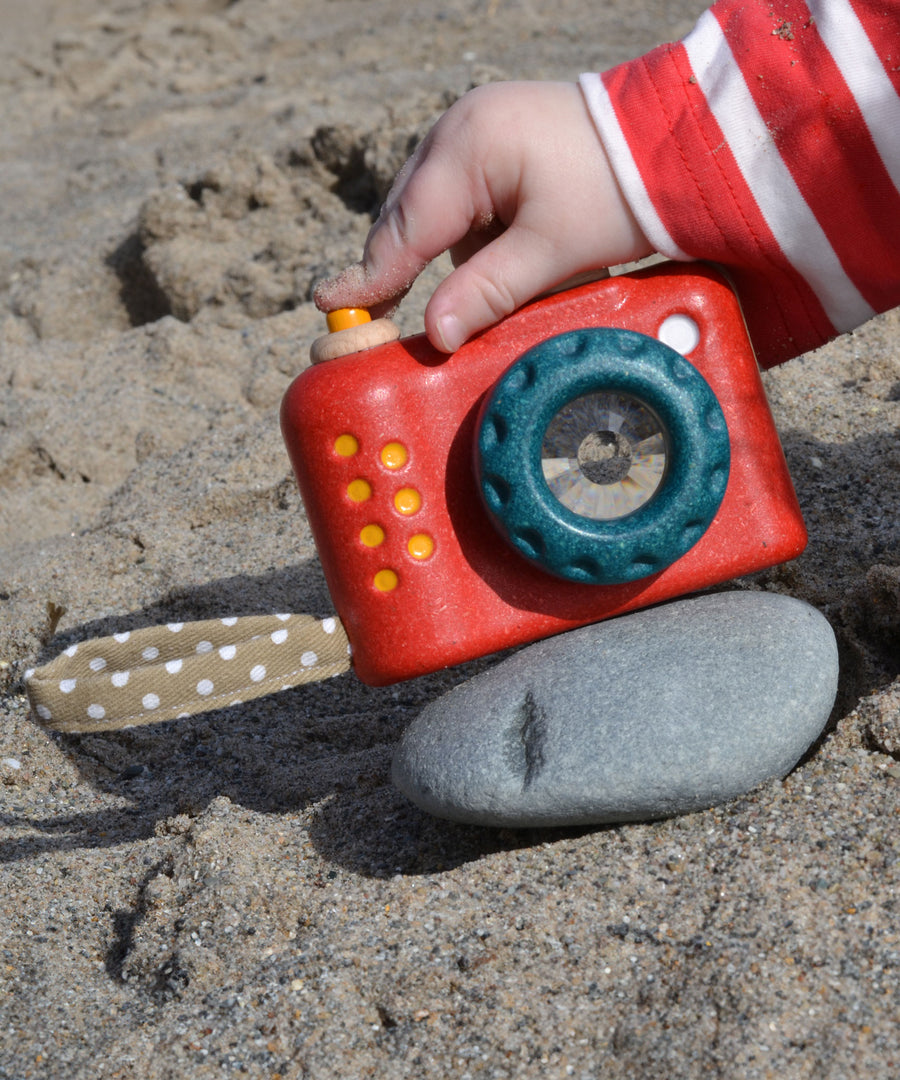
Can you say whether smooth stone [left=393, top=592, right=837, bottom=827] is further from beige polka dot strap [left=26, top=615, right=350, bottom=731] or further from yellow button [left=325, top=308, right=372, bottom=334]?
yellow button [left=325, top=308, right=372, bottom=334]

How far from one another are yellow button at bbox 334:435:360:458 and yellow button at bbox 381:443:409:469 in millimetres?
40

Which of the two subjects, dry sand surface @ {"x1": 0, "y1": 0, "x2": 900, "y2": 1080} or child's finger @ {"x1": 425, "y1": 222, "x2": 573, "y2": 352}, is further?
child's finger @ {"x1": 425, "y1": 222, "x2": 573, "y2": 352}

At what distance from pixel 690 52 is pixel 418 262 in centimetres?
49

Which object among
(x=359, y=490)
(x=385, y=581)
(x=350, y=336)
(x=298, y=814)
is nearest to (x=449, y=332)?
(x=350, y=336)

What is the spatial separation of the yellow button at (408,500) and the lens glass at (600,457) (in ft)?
0.62

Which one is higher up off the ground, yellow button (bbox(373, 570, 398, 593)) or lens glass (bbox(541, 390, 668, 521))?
lens glass (bbox(541, 390, 668, 521))

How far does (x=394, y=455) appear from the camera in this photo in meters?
1.60

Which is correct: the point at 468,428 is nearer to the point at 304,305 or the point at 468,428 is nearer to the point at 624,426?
the point at 624,426

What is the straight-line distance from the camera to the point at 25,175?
203 inches

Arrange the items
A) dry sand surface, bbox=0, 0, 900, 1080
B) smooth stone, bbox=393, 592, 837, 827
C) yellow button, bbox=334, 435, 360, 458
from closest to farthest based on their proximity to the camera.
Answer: dry sand surface, bbox=0, 0, 900, 1080 < smooth stone, bbox=393, 592, 837, 827 < yellow button, bbox=334, 435, 360, 458

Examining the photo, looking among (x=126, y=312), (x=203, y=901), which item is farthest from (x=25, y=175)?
(x=203, y=901)

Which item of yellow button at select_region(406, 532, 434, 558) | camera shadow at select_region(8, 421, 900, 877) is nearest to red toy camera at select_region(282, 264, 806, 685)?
yellow button at select_region(406, 532, 434, 558)

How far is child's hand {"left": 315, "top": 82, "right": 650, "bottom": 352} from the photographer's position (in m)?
1.58

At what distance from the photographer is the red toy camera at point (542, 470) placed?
1.54m
